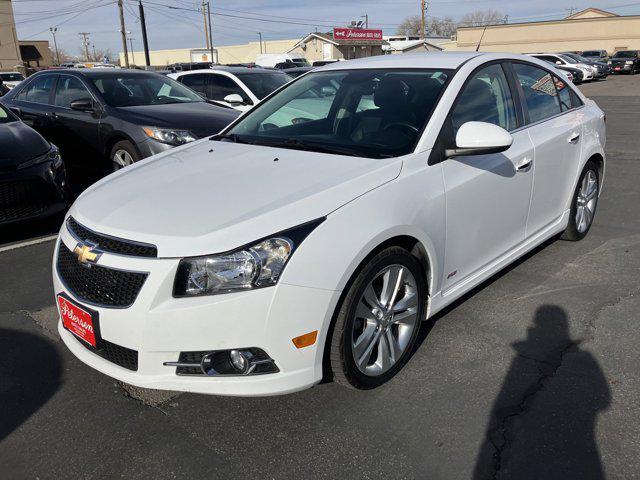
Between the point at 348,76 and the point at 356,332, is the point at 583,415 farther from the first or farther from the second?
the point at 348,76

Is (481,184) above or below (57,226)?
above

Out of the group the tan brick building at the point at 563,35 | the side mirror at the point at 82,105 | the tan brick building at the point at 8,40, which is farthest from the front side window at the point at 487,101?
the tan brick building at the point at 8,40

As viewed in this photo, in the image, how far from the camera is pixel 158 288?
2.32 meters

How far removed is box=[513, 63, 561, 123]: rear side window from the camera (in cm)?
405

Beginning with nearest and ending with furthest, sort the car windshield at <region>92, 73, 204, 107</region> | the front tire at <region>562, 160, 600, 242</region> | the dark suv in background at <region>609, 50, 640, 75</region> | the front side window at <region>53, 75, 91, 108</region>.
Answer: the front tire at <region>562, 160, 600, 242</region>, the car windshield at <region>92, 73, 204, 107</region>, the front side window at <region>53, 75, 91, 108</region>, the dark suv in background at <region>609, 50, 640, 75</region>

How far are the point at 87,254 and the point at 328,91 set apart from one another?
2140mm

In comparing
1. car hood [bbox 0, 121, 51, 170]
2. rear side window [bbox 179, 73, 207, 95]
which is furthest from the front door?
rear side window [bbox 179, 73, 207, 95]

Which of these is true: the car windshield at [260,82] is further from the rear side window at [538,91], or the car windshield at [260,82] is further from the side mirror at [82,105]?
the rear side window at [538,91]

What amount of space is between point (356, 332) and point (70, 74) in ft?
21.4

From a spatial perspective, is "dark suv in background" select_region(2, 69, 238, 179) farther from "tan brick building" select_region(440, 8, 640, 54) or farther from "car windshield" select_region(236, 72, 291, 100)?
"tan brick building" select_region(440, 8, 640, 54)

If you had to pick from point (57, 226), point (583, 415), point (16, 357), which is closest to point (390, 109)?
point (583, 415)

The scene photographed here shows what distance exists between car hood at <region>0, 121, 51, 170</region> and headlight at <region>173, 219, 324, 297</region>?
3.58 m

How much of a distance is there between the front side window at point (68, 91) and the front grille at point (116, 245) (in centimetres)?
505

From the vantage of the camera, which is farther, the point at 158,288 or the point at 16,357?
the point at 16,357
